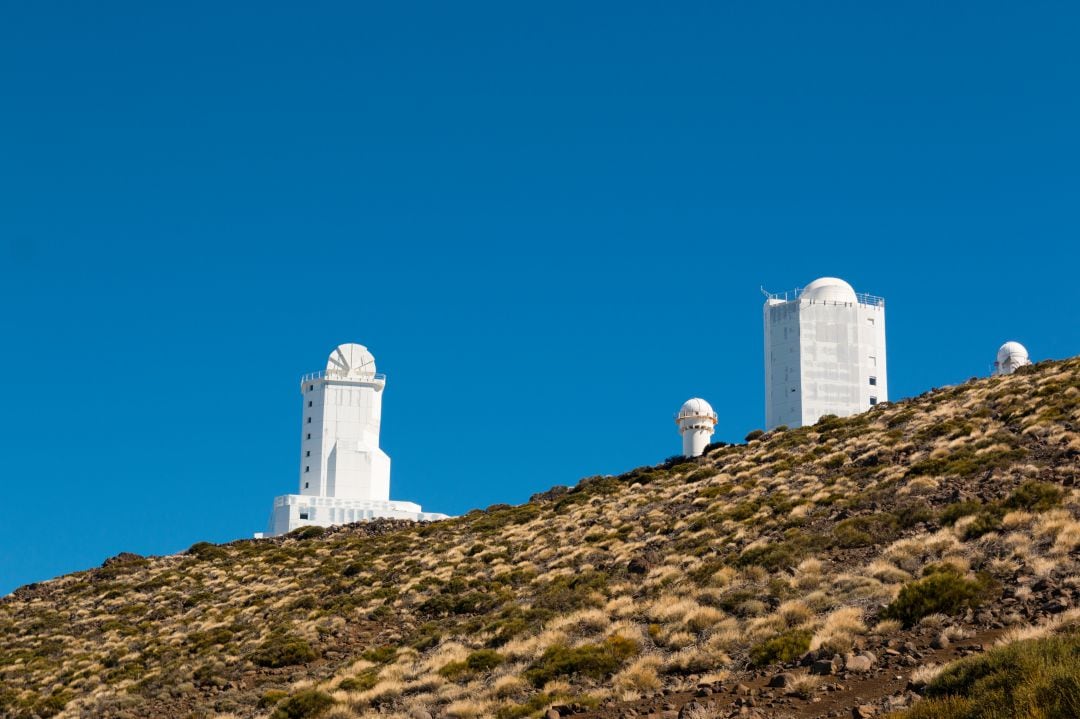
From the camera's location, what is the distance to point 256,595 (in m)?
38.8

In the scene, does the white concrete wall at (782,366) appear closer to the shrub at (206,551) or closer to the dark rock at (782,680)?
the shrub at (206,551)

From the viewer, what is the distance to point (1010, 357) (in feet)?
226

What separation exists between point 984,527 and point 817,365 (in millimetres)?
48880

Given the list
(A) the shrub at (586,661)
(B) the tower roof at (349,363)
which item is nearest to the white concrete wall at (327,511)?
(B) the tower roof at (349,363)

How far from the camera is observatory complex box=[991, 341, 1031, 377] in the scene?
223 ft

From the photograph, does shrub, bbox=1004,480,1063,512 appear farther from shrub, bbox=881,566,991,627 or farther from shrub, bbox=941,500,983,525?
shrub, bbox=881,566,991,627

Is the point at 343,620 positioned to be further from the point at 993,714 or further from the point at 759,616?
the point at 993,714

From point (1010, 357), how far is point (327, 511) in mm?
41086

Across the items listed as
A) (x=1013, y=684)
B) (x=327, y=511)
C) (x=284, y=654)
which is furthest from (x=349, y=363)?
(x=1013, y=684)

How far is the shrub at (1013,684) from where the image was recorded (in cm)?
1100

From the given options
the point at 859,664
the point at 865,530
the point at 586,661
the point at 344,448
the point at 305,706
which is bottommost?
the point at 305,706

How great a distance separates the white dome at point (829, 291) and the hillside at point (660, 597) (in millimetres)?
25981

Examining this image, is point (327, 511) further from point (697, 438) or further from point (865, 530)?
point (865, 530)

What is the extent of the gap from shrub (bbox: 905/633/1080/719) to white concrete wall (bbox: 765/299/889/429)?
180 ft
